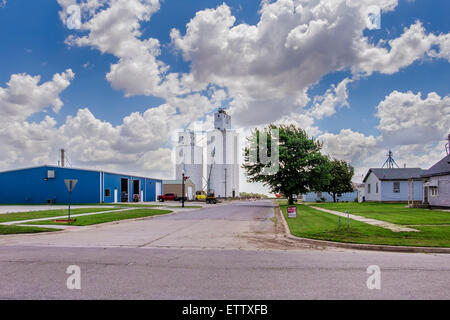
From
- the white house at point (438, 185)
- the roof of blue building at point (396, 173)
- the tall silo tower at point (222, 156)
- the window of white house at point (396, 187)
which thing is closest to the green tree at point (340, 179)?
the roof of blue building at point (396, 173)

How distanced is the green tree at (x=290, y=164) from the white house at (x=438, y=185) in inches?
456

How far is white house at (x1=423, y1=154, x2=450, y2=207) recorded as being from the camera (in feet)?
93.1

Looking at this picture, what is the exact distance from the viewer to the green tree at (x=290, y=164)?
40219 mm

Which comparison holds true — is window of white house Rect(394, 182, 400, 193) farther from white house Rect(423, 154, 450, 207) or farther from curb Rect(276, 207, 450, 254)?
curb Rect(276, 207, 450, 254)

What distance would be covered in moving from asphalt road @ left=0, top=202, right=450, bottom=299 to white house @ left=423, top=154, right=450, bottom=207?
23.6 m

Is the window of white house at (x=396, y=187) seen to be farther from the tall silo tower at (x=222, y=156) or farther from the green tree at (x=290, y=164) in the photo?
the tall silo tower at (x=222, y=156)

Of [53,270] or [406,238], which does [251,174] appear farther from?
[53,270]

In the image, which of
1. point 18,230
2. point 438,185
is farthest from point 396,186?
point 18,230

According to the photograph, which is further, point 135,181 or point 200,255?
point 135,181

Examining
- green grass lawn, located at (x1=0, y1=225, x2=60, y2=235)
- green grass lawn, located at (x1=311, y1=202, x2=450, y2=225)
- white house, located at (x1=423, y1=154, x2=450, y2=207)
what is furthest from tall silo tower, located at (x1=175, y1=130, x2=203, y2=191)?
green grass lawn, located at (x1=0, y1=225, x2=60, y2=235)

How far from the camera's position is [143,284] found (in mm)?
5957
